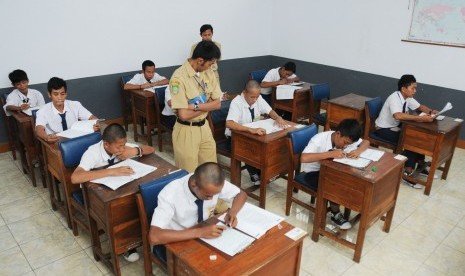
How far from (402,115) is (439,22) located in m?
1.94

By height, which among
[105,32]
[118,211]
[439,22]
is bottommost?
A: [118,211]

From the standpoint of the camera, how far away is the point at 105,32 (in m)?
4.98

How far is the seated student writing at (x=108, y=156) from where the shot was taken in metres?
2.25

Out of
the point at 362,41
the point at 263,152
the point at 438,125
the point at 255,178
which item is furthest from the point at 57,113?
the point at 362,41

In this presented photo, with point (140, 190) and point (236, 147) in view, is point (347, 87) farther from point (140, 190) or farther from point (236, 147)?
point (140, 190)

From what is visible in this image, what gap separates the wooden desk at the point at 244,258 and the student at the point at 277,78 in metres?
3.46

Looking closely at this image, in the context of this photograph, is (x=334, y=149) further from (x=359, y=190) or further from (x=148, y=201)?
(x=148, y=201)

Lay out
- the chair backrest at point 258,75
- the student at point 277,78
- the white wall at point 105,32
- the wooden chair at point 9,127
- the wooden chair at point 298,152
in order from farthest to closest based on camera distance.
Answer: the chair backrest at point 258,75
the student at point 277,78
the white wall at point 105,32
the wooden chair at point 9,127
the wooden chair at point 298,152

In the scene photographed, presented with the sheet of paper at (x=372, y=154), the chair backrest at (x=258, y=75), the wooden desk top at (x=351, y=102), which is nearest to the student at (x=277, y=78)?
the chair backrest at (x=258, y=75)

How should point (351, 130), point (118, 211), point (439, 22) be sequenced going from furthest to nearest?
point (439, 22) < point (351, 130) < point (118, 211)

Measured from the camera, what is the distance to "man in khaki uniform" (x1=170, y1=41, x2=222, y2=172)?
2498 millimetres

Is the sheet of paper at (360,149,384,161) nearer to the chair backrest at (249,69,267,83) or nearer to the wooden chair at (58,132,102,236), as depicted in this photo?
the wooden chair at (58,132,102,236)

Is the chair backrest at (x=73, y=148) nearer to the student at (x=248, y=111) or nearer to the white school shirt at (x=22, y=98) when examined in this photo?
the student at (x=248, y=111)

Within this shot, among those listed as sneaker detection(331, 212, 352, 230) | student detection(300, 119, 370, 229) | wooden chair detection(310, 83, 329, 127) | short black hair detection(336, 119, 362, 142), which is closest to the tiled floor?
sneaker detection(331, 212, 352, 230)
